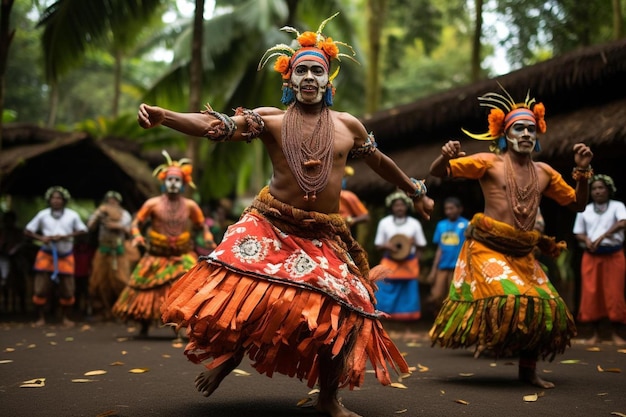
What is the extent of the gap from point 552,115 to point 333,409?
25.9 feet

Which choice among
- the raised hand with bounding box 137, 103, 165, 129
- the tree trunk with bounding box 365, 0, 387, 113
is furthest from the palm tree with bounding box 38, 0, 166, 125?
the raised hand with bounding box 137, 103, 165, 129

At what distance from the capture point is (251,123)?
4.05 meters

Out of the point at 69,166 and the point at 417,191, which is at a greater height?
the point at 69,166

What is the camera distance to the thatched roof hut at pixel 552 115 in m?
9.40

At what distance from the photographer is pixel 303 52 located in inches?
170

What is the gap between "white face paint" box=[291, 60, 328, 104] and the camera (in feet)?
13.9

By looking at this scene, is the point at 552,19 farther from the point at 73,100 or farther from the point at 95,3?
the point at 73,100

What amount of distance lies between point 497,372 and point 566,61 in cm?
556

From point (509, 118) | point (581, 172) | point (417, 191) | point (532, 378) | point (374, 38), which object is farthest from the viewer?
point (374, 38)

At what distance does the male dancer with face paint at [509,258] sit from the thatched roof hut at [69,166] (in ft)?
27.8

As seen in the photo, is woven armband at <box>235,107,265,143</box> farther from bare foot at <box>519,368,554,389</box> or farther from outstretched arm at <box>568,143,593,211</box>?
bare foot at <box>519,368,554,389</box>

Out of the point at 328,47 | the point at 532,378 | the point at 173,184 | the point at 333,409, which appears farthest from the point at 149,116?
the point at 173,184

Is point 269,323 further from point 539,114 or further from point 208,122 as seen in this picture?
point 539,114

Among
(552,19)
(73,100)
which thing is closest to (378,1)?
(552,19)
